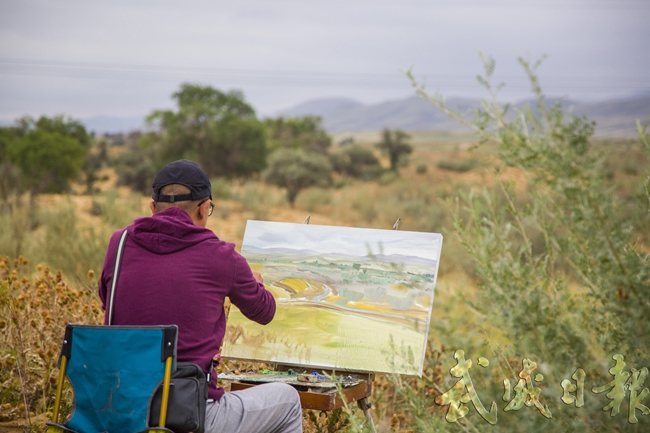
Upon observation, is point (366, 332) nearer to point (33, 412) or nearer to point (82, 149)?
point (33, 412)

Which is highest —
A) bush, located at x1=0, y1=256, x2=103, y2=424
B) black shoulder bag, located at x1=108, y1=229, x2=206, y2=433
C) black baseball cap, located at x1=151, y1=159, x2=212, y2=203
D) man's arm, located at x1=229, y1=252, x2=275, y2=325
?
black baseball cap, located at x1=151, y1=159, x2=212, y2=203

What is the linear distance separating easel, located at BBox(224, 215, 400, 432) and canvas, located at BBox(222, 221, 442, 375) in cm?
8

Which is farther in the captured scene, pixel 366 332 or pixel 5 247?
pixel 5 247

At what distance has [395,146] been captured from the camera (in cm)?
3606

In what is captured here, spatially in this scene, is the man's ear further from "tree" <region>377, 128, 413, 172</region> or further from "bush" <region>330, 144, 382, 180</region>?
"tree" <region>377, 128, 413, 172</region>

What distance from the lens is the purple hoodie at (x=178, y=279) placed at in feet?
7.51

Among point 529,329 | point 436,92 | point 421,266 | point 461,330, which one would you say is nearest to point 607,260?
point 529,329

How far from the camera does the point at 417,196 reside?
70.4ft

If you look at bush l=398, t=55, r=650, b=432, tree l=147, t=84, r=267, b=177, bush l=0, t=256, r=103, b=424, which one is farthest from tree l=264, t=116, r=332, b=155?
bush l=398, t=55, r=650, b=432

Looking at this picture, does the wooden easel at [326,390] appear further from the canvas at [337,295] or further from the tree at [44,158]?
the tree at [44,158]

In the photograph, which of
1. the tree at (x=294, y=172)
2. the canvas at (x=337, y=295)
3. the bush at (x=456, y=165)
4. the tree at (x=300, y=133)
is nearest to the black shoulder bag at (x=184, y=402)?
the canvas at (x=337, y=295)

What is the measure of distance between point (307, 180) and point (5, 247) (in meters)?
14.6

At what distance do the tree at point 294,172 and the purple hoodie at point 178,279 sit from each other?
18922 mm

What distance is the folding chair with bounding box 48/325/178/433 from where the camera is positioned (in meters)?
2.15
